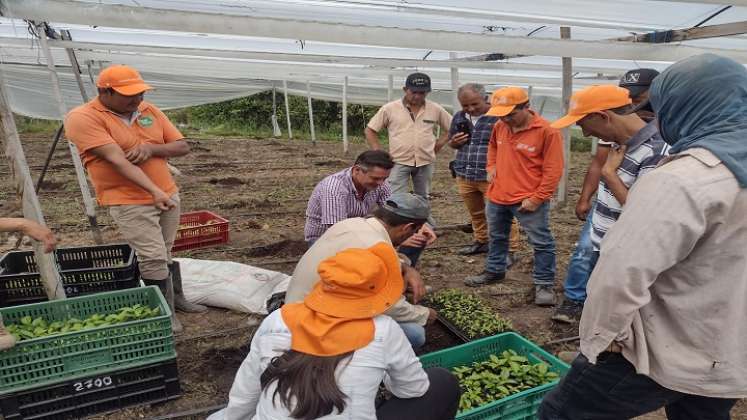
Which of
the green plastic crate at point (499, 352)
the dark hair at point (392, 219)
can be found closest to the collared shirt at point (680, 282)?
the green plastic crate at point (499, 352)

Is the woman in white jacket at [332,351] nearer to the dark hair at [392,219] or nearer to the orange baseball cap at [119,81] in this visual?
the dark hair at [392,219]

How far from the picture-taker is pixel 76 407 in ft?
7.79

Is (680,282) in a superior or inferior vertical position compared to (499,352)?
superior

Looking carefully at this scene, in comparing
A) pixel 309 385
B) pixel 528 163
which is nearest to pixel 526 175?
pixel 528 163

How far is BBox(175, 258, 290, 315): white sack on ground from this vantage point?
3648 millimetres

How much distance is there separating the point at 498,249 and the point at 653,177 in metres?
2.93

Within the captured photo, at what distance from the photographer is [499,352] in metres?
2.93

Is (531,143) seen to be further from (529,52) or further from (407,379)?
(407,379)

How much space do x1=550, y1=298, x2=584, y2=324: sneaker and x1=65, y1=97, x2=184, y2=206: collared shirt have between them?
3034 millimetres

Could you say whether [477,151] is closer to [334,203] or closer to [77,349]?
[334,203]

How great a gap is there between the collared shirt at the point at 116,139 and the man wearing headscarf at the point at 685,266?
9.05ft

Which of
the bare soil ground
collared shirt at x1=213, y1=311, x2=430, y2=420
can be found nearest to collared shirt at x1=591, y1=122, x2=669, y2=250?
the bare soil ground

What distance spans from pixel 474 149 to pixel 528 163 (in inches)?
33.3

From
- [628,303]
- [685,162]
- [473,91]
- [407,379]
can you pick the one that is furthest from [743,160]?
[473,91]
